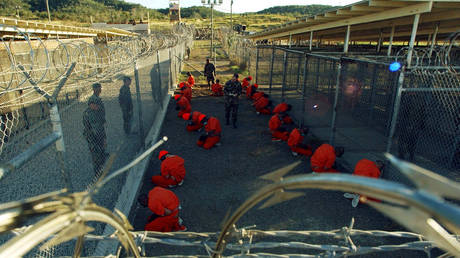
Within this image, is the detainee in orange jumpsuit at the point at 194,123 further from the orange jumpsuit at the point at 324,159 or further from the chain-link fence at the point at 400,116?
the orange jumpsuit at the point at 324,159

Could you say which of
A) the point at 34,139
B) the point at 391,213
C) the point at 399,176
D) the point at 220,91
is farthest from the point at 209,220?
the point at 220,91

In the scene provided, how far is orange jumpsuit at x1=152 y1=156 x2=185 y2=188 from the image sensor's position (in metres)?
5.42

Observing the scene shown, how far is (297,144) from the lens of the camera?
275 inches

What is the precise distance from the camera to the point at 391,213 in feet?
2.98

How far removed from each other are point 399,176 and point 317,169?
4.68 feet

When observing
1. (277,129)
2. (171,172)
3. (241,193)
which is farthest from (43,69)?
(277,129)

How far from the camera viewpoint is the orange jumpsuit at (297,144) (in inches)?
271

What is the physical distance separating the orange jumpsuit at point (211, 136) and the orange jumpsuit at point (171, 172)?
6.62 feet

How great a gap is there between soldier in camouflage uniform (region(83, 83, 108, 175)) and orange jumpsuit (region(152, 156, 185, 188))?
A: 1044 millimetres

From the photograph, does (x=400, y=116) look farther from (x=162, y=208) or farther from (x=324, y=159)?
(x=162, y=208)

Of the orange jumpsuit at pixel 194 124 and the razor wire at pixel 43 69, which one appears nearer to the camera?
the razor wire at pixel 43 69

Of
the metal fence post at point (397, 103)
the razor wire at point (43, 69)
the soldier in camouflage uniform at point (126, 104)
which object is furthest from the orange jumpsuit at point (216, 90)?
the metal fence post at point (397, 103)

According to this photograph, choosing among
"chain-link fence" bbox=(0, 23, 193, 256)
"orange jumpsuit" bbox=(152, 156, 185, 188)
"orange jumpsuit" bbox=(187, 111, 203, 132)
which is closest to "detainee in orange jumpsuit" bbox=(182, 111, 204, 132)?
"orange jumpsuit" bbox=(187, 111, 203, 132)

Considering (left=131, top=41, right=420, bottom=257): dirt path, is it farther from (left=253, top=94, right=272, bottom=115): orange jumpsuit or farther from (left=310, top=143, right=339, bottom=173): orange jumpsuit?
(left=253, top=94, right=272, bottom=115): orange jumpsuit
